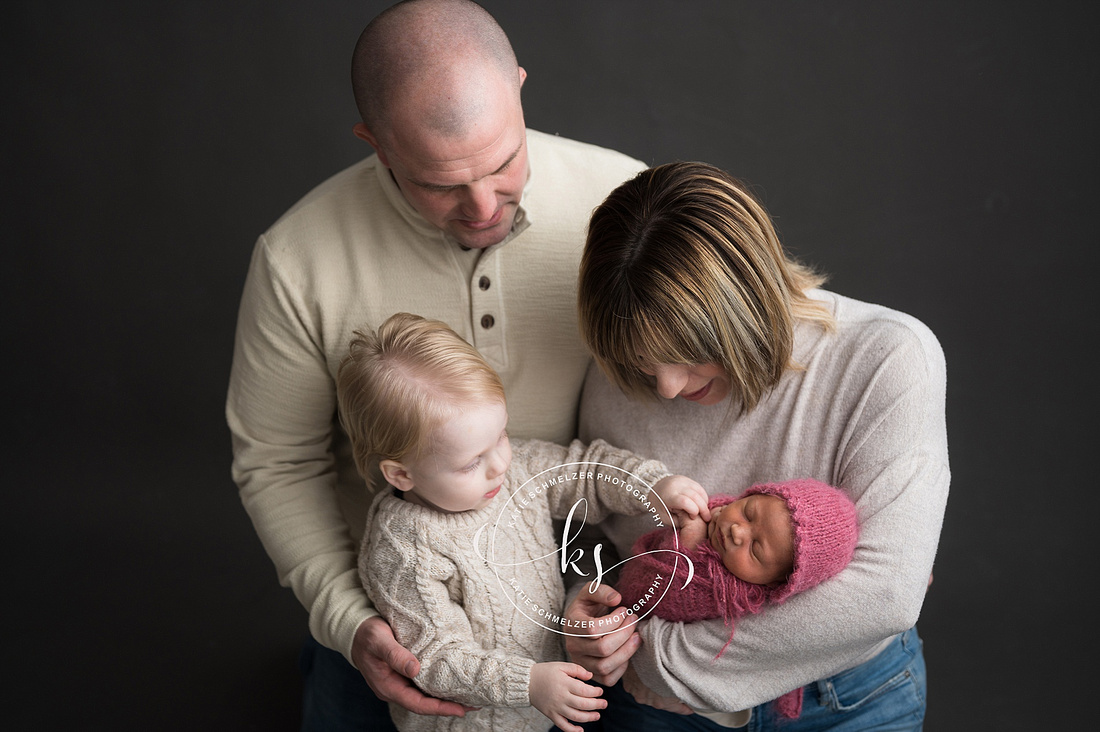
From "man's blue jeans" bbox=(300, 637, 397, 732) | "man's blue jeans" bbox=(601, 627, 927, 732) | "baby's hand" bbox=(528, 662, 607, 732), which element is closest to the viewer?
"baby's hand" bbox=(528, 662, 607, 732)

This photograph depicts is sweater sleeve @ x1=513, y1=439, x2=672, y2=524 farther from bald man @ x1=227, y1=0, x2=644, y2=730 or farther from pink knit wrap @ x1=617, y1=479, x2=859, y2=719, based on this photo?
bald man @ x1=227, y1=0, x2=644, y2=730

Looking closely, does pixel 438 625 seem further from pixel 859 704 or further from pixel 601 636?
pixel 859 704

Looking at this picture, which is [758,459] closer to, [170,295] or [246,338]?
[246,338]

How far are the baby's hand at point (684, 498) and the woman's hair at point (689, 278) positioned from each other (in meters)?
0.19

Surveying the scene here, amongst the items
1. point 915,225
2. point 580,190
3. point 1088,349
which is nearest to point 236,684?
point 580,190

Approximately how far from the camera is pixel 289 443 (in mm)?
1896

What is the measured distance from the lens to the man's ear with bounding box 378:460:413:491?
1.47 meters

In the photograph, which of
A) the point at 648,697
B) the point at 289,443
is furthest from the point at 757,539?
the point at 289,443

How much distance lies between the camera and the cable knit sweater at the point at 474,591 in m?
1.43

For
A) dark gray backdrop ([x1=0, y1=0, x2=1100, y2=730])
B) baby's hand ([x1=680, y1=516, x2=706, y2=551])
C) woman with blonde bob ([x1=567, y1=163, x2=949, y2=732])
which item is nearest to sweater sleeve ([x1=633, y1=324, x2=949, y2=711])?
woman with blonde bob ([x1=567, y1=163, x2=949, y2=732])

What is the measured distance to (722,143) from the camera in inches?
103

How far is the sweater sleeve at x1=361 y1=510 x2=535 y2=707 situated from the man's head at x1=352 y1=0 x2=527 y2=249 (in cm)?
56

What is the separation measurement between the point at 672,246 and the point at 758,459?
44 cm

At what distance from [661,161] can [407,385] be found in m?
1.48
